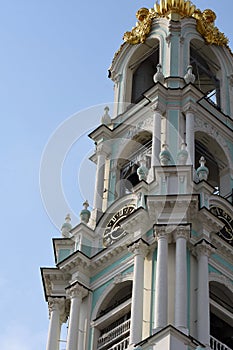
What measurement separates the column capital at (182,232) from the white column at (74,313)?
2868mm

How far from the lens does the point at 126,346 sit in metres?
25.7

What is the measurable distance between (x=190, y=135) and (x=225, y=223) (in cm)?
287

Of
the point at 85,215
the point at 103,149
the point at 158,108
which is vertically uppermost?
the point at 158,108

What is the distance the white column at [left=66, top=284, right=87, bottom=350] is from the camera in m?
26.9

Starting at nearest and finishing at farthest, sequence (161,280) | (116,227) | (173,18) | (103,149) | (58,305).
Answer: (161,280) < (58,305) < (116,227) < (103,149) < (173,18)

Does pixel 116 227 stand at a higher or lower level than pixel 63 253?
higher

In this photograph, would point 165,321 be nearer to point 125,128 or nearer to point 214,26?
point 125,128

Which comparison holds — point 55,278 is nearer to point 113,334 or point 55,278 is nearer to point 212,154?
point 113,334

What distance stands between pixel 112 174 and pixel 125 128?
1613 millimetres

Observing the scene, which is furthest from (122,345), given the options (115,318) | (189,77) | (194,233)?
(189,77)

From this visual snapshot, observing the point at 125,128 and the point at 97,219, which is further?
the point at 125,128

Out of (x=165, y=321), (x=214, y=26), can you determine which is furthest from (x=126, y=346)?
(x=214, y=26)

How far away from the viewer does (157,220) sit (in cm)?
2716

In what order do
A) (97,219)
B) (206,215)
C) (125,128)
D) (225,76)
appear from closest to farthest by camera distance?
(206,215) < (97,219) < (125,128) < (225,76)
